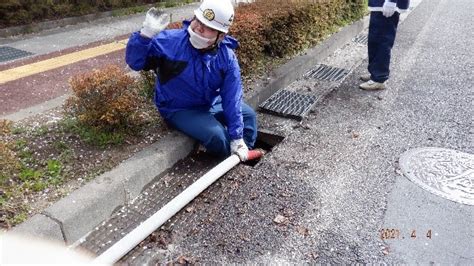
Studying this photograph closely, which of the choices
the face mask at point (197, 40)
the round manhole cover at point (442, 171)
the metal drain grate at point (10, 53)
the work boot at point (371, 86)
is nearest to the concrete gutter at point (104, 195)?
the face mask at point (197, 40)

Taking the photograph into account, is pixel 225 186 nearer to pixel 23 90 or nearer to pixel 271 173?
pixel 271 173

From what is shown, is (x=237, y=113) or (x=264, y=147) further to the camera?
(x=264, y=147)

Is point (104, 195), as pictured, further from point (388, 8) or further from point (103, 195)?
point (388, 8)

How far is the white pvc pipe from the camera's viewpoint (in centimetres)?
248

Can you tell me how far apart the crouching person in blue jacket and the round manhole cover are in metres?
1.60

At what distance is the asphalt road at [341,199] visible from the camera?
9.07 ft

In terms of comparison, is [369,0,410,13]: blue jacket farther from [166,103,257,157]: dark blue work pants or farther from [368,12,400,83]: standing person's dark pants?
[166,103,257,157]: dark blue work pants

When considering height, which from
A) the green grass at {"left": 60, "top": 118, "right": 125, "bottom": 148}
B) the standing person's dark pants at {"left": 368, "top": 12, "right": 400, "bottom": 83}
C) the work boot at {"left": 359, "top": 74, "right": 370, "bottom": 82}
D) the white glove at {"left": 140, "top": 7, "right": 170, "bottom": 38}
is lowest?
the work boot at {"left": 359, "top": 74, "right": 370, "bottom": 82}

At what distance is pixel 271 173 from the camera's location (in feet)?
11.9

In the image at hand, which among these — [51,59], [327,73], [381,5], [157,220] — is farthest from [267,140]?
[51,59]

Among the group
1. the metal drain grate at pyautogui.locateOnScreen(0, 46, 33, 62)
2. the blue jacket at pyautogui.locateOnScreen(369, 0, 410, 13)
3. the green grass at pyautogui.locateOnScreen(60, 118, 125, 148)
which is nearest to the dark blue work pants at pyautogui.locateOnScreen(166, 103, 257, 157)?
the green grass at pyautogui.locateOnScreen(60, 118, 125, 148)

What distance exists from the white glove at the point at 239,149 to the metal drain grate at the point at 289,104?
50.8 inches

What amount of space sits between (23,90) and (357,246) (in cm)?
411

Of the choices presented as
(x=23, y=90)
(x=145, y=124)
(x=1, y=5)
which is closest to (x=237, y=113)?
(x=145, y=124)
